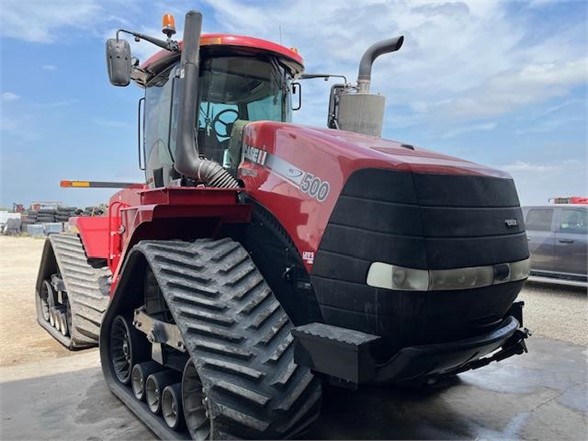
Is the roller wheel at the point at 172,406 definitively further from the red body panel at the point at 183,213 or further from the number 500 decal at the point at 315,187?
the number 500 decal at the point at 315,187

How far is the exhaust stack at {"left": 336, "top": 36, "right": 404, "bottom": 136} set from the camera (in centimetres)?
437

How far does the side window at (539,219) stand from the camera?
9.90 m

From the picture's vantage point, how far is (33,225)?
84.9ft

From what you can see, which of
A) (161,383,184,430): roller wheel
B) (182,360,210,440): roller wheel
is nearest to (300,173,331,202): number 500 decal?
(182,360,210,440): roller wheel

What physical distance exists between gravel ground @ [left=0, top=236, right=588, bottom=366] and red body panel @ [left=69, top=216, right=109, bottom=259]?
1.13 metres

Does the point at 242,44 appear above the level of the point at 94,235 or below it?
above

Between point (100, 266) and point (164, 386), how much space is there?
115 inches

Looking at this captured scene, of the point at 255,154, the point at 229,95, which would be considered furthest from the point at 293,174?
the point at 229,95

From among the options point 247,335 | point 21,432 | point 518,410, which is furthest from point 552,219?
point 21,432

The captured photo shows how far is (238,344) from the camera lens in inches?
107

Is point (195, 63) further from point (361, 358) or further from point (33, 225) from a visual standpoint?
point (33, 225)

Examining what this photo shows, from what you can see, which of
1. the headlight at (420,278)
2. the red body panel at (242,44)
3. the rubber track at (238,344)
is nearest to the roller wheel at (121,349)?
the rubber track at (238,344)

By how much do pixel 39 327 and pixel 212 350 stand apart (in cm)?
523

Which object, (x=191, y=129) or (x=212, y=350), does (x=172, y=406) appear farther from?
(x=191, y=129)
